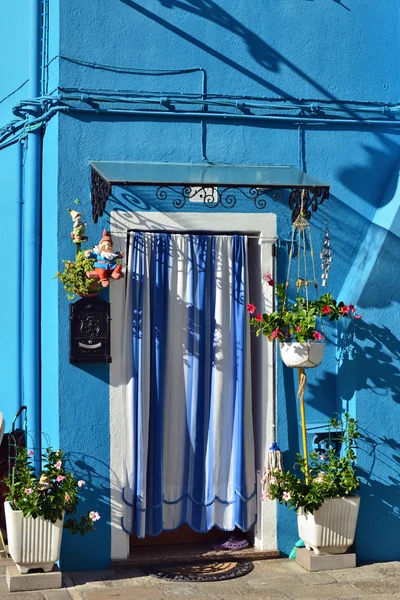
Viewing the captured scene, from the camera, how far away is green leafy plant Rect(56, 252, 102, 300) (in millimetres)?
8658

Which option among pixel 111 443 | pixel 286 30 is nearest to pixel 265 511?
pixel 111 443

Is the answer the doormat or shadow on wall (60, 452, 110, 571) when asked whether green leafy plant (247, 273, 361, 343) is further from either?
the doormat

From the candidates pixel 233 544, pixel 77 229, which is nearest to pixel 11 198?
pixel 77 229

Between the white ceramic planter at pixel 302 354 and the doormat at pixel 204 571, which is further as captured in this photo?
the white ceramic planter at pixel 302 354

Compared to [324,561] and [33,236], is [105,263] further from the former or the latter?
[324,561]

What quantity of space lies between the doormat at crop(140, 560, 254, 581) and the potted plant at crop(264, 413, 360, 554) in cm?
63

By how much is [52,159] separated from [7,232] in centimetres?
180

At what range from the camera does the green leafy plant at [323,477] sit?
8844 millimetres

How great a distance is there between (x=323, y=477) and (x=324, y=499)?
7.9 inches

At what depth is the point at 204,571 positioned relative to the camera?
893cm

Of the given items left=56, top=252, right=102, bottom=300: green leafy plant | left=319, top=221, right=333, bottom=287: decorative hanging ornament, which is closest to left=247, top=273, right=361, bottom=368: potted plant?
left=319, top=221, right=333, bottom=287: decorative hanging ornament

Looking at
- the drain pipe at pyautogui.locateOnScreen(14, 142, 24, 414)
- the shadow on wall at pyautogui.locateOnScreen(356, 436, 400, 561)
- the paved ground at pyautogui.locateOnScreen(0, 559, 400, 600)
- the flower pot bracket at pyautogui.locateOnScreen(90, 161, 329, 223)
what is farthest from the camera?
the drain pipe at pyautogui.locateOnScreen(14, 142, 24, 414)

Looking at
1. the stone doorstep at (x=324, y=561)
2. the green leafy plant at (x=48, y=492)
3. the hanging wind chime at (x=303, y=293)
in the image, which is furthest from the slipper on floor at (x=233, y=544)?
the green leafy plant at (x=48, y=492)

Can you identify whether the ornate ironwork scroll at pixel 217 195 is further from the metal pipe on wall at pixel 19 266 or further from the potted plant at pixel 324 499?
the potted plant at pixel 324 499
